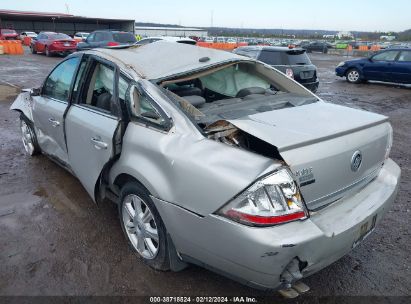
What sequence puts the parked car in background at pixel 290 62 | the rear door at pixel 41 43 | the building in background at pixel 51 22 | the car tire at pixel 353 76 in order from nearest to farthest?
the parked car in background at pixel 290 62
the car tire at pixel 353 76
the rear door at pixel 41 43
the building in background at pixel 51 22

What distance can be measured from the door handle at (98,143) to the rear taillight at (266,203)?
4.22 feet

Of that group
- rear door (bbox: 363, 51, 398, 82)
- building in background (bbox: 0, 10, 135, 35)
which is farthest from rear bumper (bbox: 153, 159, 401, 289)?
building in background (bbox: 0, 10, 135, 35)

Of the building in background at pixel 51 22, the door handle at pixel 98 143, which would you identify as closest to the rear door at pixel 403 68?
the door handle at pixel 98 143

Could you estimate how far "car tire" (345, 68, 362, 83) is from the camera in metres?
14.3

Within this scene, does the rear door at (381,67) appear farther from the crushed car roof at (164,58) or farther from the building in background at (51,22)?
the building in background at (51,22)

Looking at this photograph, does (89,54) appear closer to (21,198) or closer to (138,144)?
(138,144)

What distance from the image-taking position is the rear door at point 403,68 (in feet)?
41.4

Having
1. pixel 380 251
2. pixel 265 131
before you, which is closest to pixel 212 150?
pixel 265 131

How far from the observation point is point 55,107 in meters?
3.82

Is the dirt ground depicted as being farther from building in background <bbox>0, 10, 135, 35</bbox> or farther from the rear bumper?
building in background <bbox>0, 10, 135, 35</bbox>

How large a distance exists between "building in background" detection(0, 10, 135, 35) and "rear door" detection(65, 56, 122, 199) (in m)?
49.2

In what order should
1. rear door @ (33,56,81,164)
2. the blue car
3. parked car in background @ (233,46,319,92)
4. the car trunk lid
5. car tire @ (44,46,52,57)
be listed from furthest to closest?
car tire @ (44,46,52,57) < the blue car < parked car in background @ (233,46,319,92) < rear door @ (33,56,81,164) < the car trunk lid

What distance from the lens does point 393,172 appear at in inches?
116

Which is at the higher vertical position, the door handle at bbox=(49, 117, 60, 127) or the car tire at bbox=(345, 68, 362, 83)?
the door handle at bbox=(49, 117, 60, 127)
